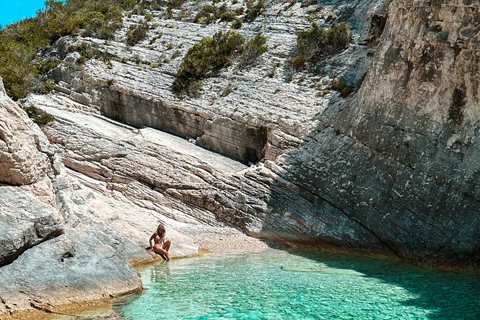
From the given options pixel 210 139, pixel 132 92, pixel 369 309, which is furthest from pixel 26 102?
pixel 369 309

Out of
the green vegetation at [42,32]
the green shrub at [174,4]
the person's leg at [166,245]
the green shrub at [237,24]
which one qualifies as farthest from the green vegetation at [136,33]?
the person's leg at [166,245]

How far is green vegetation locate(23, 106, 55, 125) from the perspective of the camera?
25.0 m

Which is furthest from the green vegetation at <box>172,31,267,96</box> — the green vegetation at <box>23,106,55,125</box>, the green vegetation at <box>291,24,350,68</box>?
the green vegetation at <box>23,106,55,125</box>

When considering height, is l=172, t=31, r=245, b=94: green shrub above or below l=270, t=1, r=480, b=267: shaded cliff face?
above

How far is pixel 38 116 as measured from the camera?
25.3 m

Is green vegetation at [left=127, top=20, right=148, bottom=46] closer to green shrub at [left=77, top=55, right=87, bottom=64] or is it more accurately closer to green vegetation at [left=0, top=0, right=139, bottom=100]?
green vegetation at [left=0, top=0, right=139, bottom=100]

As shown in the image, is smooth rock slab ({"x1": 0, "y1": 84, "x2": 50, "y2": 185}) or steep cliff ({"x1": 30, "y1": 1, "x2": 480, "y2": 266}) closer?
smooth rock slab ({"x1": 0, "y1": 84, "x2": 50, "y2": 185})

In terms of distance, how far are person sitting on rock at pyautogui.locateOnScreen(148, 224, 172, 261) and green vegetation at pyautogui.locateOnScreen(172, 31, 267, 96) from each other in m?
11.8

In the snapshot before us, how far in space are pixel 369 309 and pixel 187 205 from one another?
1201cm

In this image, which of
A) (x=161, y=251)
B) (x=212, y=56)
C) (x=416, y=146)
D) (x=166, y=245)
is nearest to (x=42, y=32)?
(x=212, y=56)

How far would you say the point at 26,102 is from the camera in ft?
87.8

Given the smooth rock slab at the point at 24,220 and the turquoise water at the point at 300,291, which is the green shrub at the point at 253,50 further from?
the smooth rock slab at the point at 24,220

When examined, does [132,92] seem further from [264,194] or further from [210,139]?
[264,194]

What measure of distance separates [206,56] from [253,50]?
2810 millimetres
